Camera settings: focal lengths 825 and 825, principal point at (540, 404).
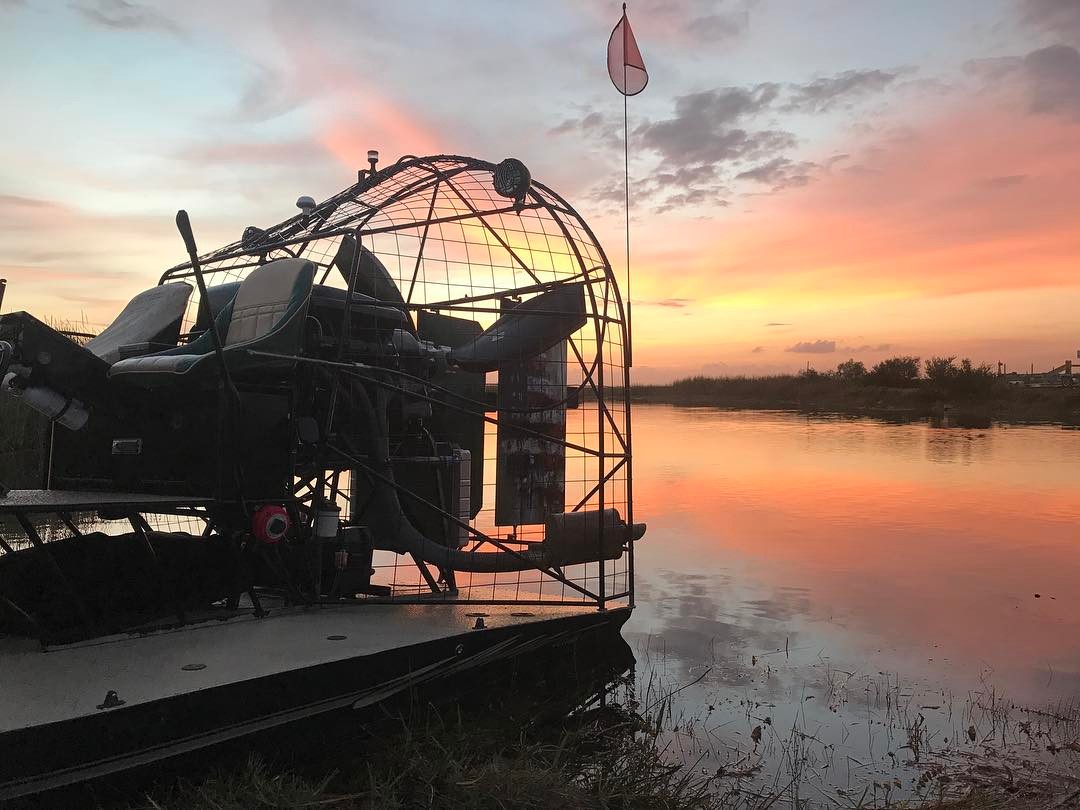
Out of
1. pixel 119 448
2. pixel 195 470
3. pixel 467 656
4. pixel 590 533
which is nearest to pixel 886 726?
pixel 590 533

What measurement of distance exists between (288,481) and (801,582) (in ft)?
31.4

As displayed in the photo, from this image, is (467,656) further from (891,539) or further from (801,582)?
(891,539)

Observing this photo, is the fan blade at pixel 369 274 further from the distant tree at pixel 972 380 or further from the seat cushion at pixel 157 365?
the distant tree at pixel 972 380

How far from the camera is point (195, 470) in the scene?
6258mm

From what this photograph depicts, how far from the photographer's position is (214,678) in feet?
17.0

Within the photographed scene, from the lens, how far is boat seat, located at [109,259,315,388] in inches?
232

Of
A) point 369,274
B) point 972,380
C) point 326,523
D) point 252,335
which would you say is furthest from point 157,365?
point 972,380

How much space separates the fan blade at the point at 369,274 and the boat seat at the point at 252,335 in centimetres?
110

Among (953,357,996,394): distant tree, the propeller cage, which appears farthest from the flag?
(953,357,996,394): distant tree

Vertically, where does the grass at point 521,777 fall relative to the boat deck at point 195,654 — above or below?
below

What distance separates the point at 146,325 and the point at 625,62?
547 centimetres

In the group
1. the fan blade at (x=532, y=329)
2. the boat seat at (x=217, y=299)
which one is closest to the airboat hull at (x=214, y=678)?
the fan blade at (x=532, y=329)

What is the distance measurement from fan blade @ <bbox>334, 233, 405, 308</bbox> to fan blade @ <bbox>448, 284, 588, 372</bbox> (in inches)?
38.0

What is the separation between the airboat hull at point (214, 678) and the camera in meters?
4.50
